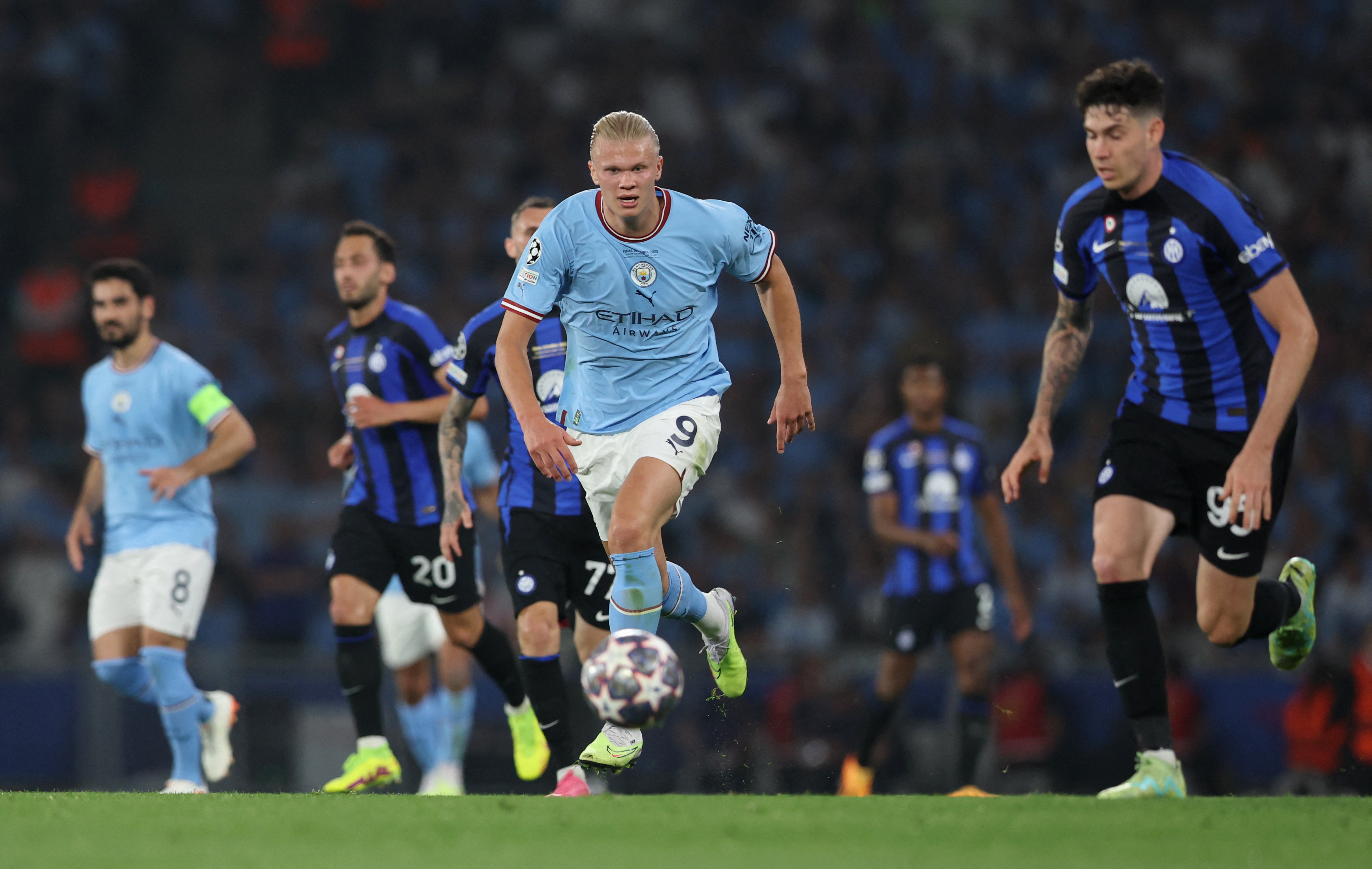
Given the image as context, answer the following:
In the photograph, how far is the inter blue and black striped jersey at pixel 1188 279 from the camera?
6.06 metres

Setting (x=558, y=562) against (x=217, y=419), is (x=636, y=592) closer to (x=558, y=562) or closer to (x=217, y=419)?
(x=558, y=562)

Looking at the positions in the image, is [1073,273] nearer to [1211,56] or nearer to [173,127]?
[1211,56]

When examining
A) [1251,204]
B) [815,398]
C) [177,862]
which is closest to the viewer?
[177,862]

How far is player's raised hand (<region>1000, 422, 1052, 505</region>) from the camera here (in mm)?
6301

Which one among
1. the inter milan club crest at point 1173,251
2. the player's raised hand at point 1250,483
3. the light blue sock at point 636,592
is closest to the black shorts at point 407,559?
the light blue sock at point 636,592

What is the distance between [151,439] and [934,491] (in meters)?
4.68

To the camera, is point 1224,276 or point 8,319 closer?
point 1224,276

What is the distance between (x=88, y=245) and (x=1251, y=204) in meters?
12.9

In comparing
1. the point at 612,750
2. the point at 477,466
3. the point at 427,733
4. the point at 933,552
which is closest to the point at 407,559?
the point at 427,733

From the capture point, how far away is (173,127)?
56.7ft

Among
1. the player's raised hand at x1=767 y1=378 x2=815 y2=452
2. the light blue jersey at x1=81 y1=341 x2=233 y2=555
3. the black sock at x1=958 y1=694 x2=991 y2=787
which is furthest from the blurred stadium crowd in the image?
the player's raised hand at x1=767 y1=378 x2=815 y2=452

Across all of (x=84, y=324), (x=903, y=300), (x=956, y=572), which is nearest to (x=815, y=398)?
(x=903, y=300)

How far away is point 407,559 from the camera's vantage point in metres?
8.48

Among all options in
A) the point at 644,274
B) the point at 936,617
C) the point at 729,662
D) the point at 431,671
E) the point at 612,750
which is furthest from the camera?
the point at 431,671
